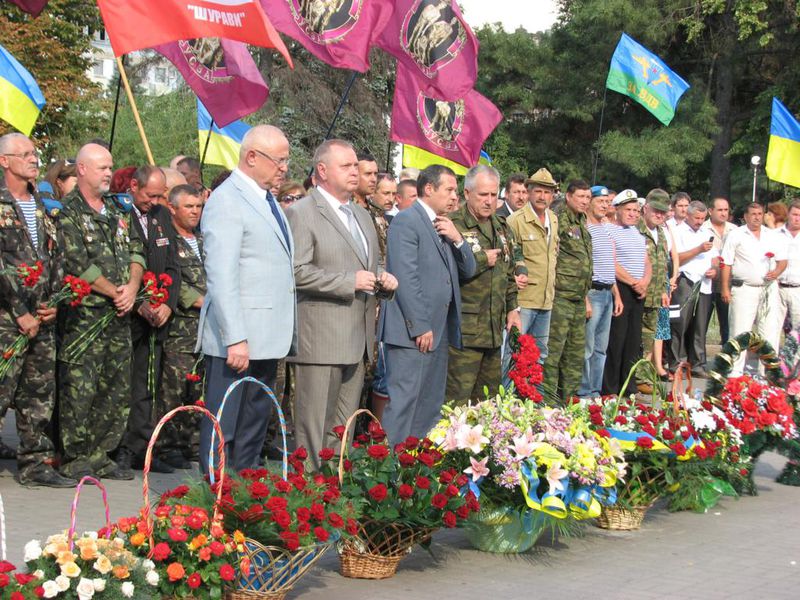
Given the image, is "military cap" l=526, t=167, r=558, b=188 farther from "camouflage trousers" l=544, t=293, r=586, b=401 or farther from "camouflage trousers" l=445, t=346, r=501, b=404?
"camouflage trousers" l=445, t=346, r=501, b=404

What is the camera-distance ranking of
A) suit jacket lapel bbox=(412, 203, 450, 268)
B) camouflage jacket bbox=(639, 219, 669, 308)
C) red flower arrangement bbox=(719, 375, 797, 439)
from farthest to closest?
camouflage jacket bbox=(639, 219, 669, 308) < red flower arrangement bbox=(719, 375, 797, 439) < suit jacket lapel bbox=(412, 203, 450, 268)

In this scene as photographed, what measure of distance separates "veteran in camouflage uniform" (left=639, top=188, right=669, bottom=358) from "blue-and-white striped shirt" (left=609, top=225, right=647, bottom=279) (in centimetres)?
40

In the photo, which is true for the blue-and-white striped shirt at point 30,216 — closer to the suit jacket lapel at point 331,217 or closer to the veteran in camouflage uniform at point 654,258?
the suit jacket lapel at point 331,217

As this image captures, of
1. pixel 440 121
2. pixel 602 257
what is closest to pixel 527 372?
pixel 602 257

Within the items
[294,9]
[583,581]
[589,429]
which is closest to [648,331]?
[294,9]

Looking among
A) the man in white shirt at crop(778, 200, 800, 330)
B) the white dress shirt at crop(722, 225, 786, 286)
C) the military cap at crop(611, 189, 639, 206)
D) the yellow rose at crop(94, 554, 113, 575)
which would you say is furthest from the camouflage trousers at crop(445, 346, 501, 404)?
the man in white shirt at crop(778, 200, 800, 330)

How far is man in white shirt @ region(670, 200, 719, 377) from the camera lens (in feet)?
47.4

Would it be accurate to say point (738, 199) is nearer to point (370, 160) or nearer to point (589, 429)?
point (370, 160)

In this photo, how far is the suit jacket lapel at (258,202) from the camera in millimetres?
6441

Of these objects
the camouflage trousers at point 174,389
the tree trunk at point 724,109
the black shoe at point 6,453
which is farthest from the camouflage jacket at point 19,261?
the tree trunk at point 724,109

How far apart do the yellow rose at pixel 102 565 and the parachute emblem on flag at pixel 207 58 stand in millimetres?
6560

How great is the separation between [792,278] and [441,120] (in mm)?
5012

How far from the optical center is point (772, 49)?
3491 cm

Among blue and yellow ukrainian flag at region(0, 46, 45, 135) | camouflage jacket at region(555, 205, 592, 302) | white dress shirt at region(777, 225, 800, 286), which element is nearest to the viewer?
blue and yellow ukrainian flag at region(0, 46, 45, 135)
